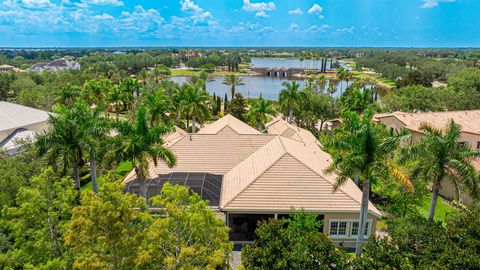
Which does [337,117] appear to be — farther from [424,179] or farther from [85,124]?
[85,124]

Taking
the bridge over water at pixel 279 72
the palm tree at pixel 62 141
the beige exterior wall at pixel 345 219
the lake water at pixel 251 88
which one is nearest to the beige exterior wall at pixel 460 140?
the beige exterior wall at pixel 345 219

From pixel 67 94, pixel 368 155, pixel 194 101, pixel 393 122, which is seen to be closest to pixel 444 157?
pixel 368 155

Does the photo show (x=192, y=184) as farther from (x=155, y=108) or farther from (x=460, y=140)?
(x=460, y=140)

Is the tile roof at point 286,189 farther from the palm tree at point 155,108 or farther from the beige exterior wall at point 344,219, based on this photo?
the palm tree at point 155,108

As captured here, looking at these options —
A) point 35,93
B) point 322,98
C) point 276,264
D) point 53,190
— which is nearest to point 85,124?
point 53,190

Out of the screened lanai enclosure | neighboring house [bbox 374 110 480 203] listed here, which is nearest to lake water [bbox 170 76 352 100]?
neighboring house [bbox 374 110 480 203]

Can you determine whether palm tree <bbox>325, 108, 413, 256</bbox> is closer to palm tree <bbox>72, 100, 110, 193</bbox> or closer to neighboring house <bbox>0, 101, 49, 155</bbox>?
palm tree <bbox>72, 100, 110, 193</bbox>
